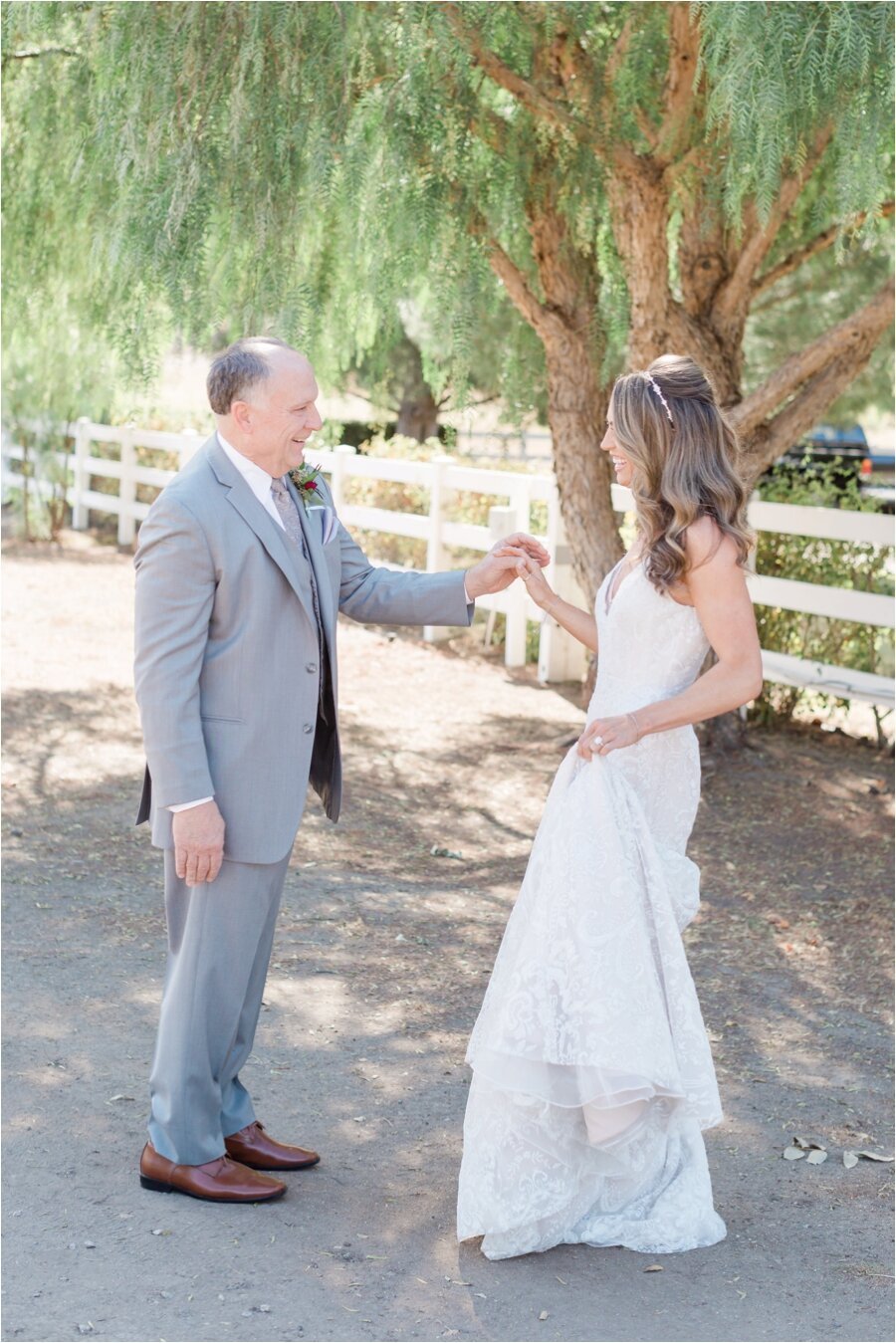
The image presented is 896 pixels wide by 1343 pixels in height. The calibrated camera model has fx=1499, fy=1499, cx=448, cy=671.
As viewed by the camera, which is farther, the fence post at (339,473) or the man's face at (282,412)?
the fence post at (339,473)

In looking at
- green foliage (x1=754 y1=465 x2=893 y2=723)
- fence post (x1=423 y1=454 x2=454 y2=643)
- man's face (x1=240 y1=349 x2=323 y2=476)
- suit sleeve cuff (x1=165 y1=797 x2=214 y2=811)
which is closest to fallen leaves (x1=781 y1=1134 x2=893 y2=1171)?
suit sleeve cuff (x1=165 y1=797 x2=214 y2=811)

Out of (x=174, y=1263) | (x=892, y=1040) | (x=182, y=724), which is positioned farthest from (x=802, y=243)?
(x=174, y=1263)

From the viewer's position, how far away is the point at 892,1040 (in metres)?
5.16

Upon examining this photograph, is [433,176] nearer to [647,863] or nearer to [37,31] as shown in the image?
[37,31]

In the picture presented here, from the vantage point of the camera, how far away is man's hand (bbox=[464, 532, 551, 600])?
396 cm

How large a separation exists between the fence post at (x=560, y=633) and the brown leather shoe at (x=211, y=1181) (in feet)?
24.4

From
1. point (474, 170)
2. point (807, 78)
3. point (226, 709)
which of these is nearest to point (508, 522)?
point (474, 170)

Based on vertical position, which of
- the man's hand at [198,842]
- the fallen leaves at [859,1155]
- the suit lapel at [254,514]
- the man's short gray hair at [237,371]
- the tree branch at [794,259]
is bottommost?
the fallen leaves at [859,1155]

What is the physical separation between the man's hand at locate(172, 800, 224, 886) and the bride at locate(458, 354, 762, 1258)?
0.74 m

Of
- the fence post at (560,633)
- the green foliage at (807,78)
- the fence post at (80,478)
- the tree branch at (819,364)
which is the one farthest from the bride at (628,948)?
the fence post at (80,478)

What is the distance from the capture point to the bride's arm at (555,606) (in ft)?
12.7

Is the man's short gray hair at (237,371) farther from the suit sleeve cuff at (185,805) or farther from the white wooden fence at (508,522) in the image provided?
the white wooden fence at (508,522)

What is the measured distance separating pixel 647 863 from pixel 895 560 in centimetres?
773

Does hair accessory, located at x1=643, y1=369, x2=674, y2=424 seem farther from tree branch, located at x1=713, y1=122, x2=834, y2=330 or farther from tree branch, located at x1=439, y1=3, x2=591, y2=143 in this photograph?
tree branch, located at x1=713, y1=122, x2=834, y2=330
